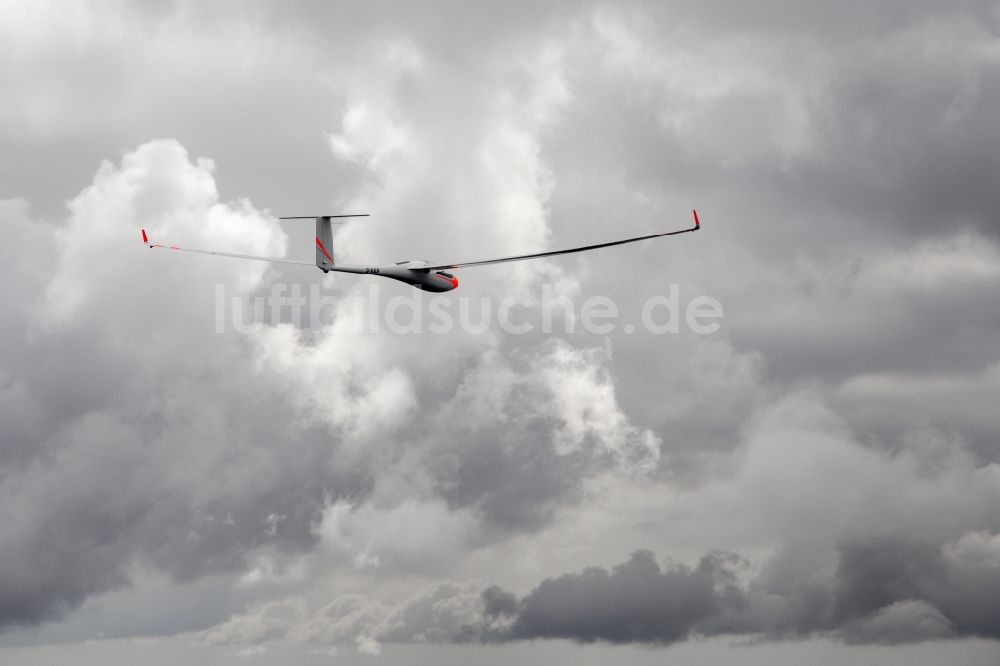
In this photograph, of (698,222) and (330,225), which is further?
(330,225)

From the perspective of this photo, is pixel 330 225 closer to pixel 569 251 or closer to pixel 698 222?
pixel 569 251

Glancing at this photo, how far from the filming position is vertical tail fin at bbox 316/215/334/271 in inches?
4724

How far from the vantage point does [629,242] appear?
10338cm

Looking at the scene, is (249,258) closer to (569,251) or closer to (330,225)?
(330,225)

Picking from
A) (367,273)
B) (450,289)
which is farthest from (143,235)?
(450,289)

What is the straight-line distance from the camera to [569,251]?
10425cm

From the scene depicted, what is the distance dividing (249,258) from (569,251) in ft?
109

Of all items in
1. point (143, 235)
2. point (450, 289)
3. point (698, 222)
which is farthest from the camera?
point (450, 289)

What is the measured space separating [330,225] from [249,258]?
1858 cm

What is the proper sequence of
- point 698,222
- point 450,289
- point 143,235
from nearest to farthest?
1. point 698,222
2. point 143,235
3. point 450,289

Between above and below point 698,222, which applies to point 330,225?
above

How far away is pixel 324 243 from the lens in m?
120

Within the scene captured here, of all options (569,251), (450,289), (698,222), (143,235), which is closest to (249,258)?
(143,235)

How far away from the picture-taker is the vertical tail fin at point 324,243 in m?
120
